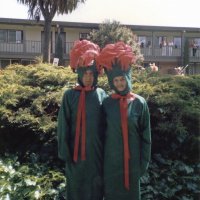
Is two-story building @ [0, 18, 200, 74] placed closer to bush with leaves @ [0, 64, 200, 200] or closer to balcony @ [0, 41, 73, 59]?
balcony @ [0, 41, 73, 59]

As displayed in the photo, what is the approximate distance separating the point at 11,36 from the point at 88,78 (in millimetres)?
29838

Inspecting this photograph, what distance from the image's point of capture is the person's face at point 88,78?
3793mm

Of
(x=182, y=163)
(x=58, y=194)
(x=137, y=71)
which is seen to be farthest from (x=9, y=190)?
(x=137, y=71)

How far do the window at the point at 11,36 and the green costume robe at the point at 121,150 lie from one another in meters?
29.5

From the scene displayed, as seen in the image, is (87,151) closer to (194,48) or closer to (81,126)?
(81,126)

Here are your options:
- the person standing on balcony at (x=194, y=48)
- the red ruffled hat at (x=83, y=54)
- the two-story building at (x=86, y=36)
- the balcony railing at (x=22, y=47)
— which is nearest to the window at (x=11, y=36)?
the two-story building at (x=86, y=36)

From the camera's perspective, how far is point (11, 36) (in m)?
32.6

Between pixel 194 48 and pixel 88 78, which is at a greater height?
pixel 194 48

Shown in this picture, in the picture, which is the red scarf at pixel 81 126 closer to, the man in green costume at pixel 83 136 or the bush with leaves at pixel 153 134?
the man in green costume at pixel 83 136

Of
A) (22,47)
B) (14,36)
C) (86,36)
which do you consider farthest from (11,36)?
(86,36)

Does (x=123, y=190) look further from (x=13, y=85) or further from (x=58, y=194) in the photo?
(x=13, y=85)

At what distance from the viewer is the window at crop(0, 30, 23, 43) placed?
106ft

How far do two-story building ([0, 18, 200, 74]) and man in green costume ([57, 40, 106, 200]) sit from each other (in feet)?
89.2

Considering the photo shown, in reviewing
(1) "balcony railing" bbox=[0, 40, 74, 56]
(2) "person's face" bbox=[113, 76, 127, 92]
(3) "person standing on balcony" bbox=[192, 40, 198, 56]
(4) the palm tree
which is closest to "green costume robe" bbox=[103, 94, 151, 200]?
(2) "person's face" bbox=[113, 76, 127, 92]
